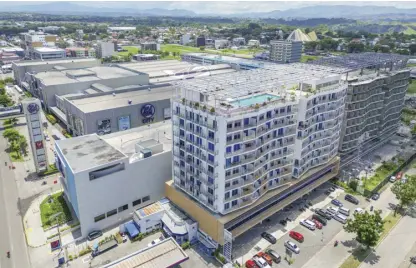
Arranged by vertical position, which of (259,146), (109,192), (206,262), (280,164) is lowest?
(206,262)

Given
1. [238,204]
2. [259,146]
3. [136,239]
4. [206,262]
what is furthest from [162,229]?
[259,146]

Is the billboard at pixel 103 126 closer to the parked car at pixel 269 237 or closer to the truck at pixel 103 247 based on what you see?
the truck at pixel 103 247

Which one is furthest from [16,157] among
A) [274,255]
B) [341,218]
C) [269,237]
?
[341,218]

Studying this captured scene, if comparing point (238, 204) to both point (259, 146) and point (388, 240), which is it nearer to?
point (259, 146)

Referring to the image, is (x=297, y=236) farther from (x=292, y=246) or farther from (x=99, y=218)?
(x=99, y=218)

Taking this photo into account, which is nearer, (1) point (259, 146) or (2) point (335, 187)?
(1) point (259, 146)

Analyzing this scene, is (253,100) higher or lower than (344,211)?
higher
